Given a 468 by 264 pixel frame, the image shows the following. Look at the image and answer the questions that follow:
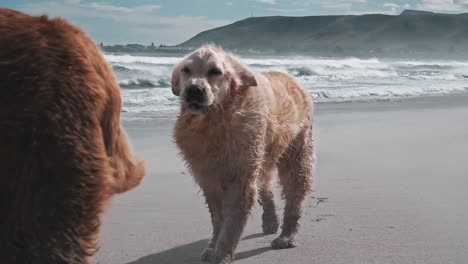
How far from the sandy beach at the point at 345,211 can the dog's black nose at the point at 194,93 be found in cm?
113

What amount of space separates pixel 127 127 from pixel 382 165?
13.8ft

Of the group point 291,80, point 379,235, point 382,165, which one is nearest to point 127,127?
point 382,165

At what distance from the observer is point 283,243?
4910 millimetres

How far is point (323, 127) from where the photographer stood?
423 inches

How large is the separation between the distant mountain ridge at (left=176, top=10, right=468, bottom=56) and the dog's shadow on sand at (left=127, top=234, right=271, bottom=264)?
261 feet

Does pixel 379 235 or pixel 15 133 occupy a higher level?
pixel 15 133

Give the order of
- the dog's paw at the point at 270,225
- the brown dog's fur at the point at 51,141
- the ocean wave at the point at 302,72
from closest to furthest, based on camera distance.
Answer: the brown dog's fur at the point at 51,141
the dog's paw at the point at 270,225
the ocean wave at the point at 302,72

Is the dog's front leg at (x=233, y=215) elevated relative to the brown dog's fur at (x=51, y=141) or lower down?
lower down

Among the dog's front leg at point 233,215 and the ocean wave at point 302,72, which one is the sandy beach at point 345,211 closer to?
the dog's front leg at point 233,215

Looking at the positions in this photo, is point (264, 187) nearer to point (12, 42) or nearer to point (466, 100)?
point (12, 42)

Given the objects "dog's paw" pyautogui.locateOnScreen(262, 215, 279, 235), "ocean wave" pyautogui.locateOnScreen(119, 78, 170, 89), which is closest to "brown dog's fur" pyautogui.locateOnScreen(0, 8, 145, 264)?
"dog's paw" pyautogui.locateOnScreen(262, 215, 279, 235)

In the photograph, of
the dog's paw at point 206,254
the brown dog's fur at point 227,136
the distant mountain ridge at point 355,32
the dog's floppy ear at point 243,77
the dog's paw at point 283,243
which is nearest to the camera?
the brown dog's fur at point 227,136

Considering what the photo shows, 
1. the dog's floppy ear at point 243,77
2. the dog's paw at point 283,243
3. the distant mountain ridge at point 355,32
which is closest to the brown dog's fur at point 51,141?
the dog's floppy ear at point 243,77

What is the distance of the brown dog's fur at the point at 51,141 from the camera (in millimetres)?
1312
